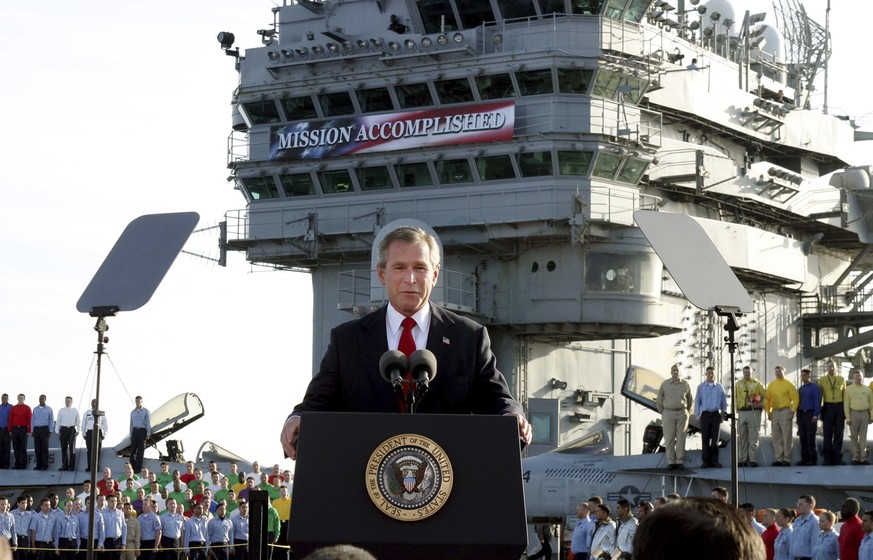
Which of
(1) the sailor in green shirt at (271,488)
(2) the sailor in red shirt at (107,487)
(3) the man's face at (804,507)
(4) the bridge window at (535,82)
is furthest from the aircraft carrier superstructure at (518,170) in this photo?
(3) the man's face at (804,507)

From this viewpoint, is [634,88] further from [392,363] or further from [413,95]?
[392,363]

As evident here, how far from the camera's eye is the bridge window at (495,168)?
31375 millimetres

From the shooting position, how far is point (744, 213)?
37.6 metres

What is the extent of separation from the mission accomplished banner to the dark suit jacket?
25.5 meters

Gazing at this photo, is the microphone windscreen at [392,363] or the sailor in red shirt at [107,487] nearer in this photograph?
the microphone windscreen at [392,363]

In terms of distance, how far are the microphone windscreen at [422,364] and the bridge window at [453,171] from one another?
26870 millimetres

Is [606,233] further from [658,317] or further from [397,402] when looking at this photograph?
[397,402]

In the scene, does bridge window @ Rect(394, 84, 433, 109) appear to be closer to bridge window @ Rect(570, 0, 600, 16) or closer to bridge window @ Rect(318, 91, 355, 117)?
bridge window @ Rect(318, 91, 355, 117)

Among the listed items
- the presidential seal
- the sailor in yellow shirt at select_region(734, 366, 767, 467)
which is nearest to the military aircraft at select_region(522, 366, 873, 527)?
the sailor in yellow shirt at select_region(734, 366, 767, 467)

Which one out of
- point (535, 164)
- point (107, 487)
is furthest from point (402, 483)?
point (535, 164)

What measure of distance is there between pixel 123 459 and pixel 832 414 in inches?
653

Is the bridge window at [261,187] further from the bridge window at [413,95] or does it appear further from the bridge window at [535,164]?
the bridge window at [535,164]

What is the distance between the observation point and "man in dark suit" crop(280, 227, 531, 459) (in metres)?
5.63

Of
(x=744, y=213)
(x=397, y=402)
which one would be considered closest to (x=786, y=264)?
(x=744, y=213)
